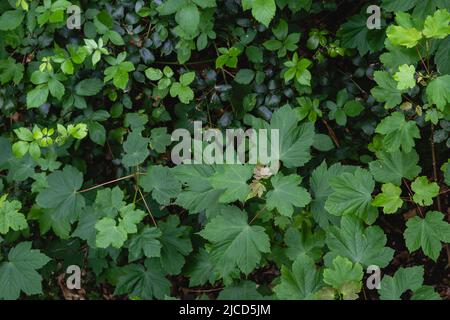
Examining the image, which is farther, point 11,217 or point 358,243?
point 11,217

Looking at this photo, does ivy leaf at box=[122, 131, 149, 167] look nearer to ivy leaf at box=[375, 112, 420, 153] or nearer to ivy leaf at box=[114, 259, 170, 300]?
ivy leaf at box=[114, 259, 170, 300]

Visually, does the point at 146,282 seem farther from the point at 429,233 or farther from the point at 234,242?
the point at 429,233

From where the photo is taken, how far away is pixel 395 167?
244 cm

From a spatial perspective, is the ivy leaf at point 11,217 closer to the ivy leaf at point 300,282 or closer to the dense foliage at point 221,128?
the dense foliage at point 221,128

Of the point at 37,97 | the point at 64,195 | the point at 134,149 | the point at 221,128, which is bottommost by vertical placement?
the point at 64,195

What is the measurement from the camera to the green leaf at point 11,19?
2.72 m

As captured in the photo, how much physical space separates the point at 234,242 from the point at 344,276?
1.57ft

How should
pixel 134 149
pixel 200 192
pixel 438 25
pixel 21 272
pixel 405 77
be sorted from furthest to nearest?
pixel 134 149
pixel 21 272
pixel 200 192
pixel 405 77
pixel 438 25

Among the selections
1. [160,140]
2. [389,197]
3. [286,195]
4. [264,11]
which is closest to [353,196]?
[389,197]

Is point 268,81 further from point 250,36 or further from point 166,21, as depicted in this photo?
point 166,21

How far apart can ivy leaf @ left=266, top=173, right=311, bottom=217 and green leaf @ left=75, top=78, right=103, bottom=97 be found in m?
1.08

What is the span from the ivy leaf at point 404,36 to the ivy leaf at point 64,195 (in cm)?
161

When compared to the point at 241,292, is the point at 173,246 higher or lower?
higher

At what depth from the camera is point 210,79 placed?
287cm
